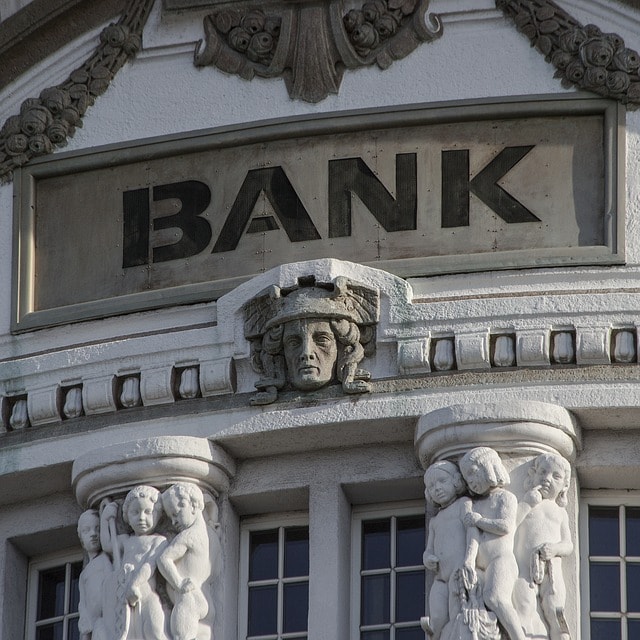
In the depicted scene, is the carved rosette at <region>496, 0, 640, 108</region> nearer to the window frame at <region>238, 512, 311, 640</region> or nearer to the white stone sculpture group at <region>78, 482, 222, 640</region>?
the window frame at <region>238, 512, 311, 640</region>

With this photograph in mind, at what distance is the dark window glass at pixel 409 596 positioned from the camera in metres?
19.5

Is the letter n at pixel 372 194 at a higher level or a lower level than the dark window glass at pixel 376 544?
higher

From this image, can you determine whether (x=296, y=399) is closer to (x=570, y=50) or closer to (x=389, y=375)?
(x=389, y=375)

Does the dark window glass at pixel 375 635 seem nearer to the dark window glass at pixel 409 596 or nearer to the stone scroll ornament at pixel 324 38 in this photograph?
the dark window glass at pixel 409 596

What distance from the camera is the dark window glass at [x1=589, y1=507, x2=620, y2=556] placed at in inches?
766

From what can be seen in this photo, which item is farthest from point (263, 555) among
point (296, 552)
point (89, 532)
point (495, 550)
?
point (495, 550)

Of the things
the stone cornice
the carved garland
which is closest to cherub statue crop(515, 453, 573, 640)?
the carved garland

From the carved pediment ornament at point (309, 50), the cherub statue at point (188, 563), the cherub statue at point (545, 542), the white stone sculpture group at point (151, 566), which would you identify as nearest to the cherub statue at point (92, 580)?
the white stone sculpture group at point (151, 566)

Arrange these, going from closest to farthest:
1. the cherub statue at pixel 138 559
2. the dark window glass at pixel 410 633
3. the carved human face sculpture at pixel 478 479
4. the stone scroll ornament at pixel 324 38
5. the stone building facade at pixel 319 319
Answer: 1. the carved human face sculpture at pixel 478 479
2. the cherub statue at pixel 138 559
3. the stone building facade at pixel 319 319
4. the dark window glass at pixel 410 633
5. the stone scroll ornament at pixel 324 38

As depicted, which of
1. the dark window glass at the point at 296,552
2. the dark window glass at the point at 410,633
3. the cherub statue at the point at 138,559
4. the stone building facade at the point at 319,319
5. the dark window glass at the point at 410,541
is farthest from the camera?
the dark window glass at the point at 296,552

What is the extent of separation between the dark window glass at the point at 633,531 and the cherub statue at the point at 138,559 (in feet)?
9.58

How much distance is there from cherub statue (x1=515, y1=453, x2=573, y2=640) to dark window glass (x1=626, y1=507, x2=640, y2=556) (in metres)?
0.58

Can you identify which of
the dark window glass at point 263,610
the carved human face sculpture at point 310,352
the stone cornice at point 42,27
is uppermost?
the stone cornice at point 42,27

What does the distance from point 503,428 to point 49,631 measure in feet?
11.3
